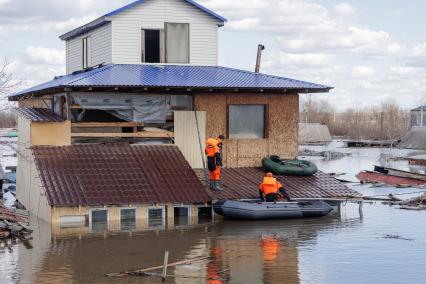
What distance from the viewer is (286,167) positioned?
29.1 m

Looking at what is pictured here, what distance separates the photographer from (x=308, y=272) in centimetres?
1878

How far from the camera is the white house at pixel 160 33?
32.1m

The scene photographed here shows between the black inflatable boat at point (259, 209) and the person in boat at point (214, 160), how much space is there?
1.19 metres

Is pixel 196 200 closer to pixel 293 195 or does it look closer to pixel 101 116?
pixel 293 195

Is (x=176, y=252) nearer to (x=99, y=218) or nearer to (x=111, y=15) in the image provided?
(x=99, y=218)

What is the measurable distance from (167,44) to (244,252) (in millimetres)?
13534

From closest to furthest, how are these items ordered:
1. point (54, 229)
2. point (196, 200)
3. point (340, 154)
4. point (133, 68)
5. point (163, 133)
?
point (54, 229)
point (196, 200)
point (163, 133)
point (133, 68)
point (340, 154)

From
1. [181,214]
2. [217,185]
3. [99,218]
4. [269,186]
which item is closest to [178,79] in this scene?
[217,185]

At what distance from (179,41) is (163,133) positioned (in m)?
5.56

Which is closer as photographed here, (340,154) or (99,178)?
(99,178)

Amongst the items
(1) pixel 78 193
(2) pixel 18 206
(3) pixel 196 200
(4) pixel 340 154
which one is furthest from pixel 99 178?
(4) pixel 340 154

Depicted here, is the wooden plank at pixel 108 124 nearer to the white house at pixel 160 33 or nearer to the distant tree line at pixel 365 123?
the white house at pixel 160 33

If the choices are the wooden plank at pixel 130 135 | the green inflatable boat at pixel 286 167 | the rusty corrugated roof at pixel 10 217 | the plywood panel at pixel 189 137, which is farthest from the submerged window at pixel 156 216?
the green inflatable boat at pixel 286 167

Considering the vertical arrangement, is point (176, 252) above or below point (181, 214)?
below
